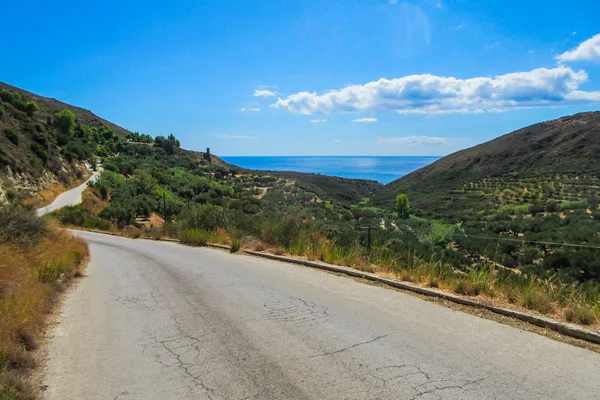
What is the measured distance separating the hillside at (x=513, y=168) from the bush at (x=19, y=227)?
158 feet

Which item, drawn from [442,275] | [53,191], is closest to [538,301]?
[442,275]

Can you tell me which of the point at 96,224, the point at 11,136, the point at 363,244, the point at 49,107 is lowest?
the point at 96,224

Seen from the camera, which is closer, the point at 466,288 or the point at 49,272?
the point at 466,288

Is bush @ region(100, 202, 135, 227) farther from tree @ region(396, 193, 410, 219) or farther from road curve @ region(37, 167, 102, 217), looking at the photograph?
tree @ region(396, 193, 410, 219)

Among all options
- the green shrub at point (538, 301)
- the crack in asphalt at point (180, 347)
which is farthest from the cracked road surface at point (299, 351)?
the green shrub at point (538, 301)

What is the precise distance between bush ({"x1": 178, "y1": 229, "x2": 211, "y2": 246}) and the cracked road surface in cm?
840

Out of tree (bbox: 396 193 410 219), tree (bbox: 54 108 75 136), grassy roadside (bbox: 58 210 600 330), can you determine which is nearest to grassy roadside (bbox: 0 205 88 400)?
grassy roadside (bbox: 58 210 600 330)

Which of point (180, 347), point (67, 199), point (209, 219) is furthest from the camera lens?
point (67, 199)

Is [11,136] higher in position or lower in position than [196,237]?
higher

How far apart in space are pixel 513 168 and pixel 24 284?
94.9m

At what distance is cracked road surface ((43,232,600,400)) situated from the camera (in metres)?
3.55

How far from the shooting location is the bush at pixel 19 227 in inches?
333

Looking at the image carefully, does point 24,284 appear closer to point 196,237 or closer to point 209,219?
point 196,237

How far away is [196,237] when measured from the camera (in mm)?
15898
